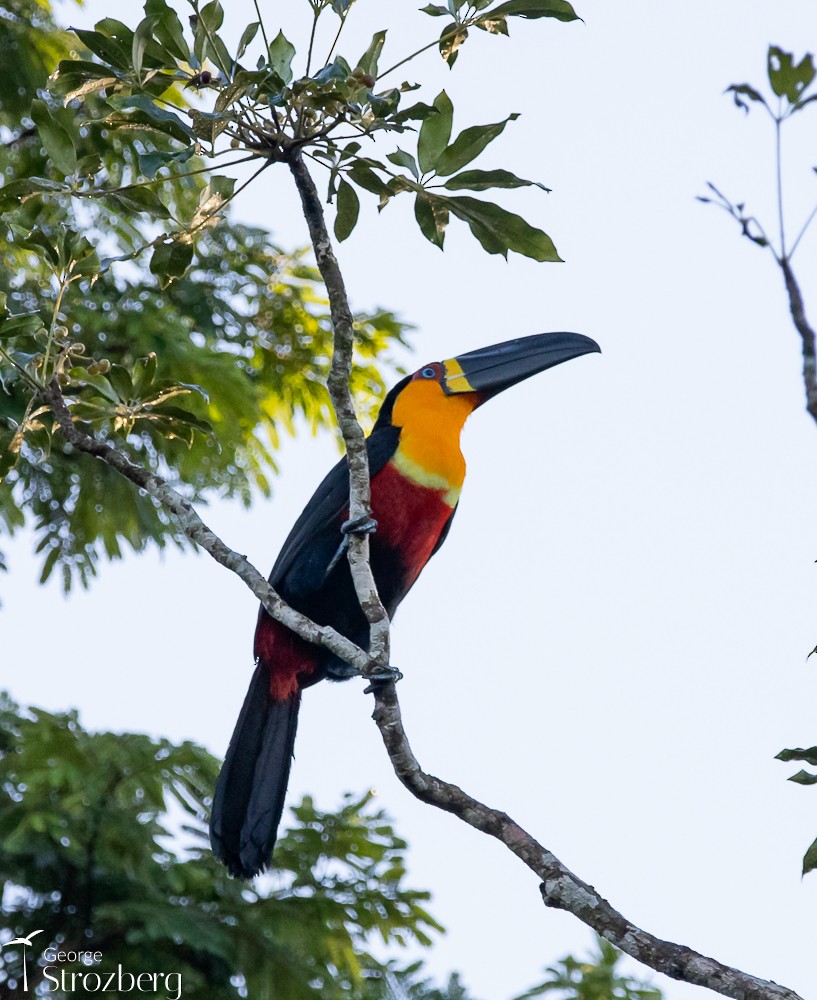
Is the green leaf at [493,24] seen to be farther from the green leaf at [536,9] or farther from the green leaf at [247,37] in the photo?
the green leaf at [247,37]

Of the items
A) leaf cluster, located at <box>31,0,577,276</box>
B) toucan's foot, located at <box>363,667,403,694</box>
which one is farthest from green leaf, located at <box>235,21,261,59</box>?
toucan's foot, located at <box>363,667,403,694</box>

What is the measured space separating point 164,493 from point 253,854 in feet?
4.35

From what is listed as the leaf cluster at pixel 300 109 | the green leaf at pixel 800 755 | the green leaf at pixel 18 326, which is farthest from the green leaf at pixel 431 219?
the green leaf at pixel 800 755

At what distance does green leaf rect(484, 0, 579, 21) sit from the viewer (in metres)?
3.45

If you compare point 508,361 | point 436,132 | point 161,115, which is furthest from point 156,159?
point 508,361

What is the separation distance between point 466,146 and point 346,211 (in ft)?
1.36

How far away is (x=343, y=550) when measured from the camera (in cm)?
457

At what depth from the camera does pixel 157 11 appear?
11.1 feet

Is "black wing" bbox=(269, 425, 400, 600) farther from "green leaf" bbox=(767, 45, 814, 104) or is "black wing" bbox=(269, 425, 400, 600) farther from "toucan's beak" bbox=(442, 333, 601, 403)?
"green leaf" bbox=(767, 45, 814, 104)

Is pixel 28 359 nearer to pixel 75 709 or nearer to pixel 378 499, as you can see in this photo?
pixel 378 499

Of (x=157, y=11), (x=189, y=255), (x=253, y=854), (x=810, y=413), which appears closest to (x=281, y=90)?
(x=157, y=11)

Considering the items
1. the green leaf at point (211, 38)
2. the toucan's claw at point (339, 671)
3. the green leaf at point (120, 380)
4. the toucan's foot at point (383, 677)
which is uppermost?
the green leaf at point (211, 38)

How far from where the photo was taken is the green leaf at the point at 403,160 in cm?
343

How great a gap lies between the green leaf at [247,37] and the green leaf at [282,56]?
0.10 metres
